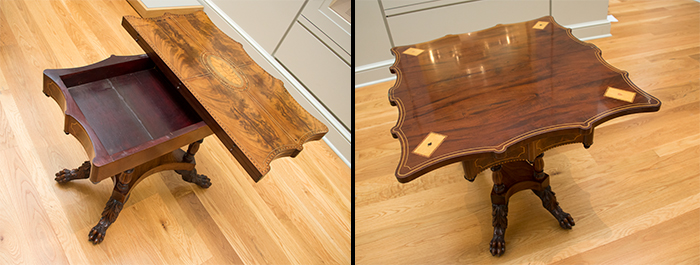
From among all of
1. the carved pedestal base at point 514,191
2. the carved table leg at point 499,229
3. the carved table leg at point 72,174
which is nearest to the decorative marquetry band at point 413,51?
the carved pedestal base at point 514,191

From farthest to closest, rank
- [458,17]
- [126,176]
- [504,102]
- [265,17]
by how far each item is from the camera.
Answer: [458,17]
[265,17]
[126,176]
[504,102]

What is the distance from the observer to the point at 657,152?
7.39ft

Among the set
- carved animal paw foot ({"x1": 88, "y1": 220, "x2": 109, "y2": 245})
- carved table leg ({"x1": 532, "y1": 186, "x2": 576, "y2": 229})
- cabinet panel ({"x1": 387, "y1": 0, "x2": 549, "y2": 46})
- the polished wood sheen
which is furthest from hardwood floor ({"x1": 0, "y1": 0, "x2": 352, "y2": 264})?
cabinet panel ({"x1": 387, "y1": 0, "x2": 549, "y2": 46})

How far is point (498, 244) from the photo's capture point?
1818 mm

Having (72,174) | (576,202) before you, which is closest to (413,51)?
(576,202)

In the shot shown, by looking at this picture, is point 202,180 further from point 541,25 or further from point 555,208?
point 541,25

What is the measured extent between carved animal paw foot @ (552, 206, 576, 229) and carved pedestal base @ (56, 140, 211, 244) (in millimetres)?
1578

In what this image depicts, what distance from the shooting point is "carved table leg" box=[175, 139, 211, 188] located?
6.17 feet

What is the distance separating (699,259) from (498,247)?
2.53ft

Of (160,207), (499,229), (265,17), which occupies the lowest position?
(499,229)

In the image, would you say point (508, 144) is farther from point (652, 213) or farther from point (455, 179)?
point (652, 213)

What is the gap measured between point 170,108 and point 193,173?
0.40 m

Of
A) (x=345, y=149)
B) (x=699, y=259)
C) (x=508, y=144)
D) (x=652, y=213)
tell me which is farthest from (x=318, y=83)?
(x=699, y=259)

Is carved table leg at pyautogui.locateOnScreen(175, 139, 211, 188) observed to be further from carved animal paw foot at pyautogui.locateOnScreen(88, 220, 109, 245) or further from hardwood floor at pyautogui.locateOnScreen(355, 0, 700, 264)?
hardwood floor at pyautogui.locateOnScreen(355, 0, 700, 264)
